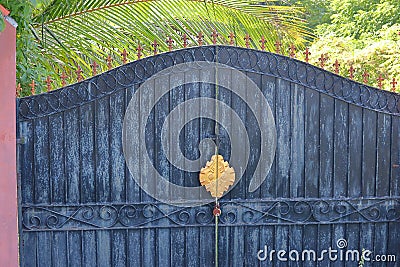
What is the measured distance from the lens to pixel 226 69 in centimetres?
378

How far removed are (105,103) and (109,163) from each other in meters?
0.40

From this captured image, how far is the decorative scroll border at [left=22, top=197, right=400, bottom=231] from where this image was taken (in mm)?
3740

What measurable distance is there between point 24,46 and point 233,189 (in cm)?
181

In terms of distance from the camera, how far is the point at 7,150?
11.6 feet

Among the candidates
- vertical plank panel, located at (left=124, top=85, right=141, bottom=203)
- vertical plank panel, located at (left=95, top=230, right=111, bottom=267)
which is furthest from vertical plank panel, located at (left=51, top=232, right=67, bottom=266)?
vertical plank panel, located at (left=124, top=85, right=141, bottom=203)

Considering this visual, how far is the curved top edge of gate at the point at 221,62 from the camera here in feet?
12.1

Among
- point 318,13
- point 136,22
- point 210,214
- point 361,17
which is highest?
point 318,13

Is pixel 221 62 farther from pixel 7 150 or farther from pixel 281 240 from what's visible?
pixel 7 150

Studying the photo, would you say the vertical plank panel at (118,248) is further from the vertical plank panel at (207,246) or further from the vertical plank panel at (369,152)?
the vertical plank panel at (369,152)

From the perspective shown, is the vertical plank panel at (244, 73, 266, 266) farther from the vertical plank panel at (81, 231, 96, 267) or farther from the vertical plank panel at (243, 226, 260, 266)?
the vertical plank panel at (81, 231, 96, 267)

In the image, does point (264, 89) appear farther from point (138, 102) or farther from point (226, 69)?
point (138, 102)

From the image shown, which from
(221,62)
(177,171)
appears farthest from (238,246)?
(221,62)

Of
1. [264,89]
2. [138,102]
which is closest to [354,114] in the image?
[264,89]

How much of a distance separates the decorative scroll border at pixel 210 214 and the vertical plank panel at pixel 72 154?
10 centimetres
